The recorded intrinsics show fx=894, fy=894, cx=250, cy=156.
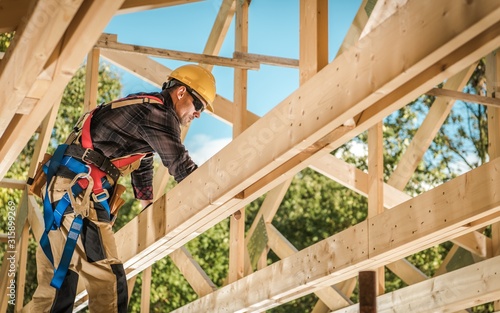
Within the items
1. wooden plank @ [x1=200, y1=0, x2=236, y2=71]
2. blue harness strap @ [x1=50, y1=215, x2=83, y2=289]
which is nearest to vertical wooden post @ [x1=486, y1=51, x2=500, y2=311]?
wooden plank @ [x1=200, y1=0, x2=236, y2=71]

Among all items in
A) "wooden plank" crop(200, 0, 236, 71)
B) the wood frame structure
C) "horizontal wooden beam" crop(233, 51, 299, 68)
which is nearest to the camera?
the wood frame structure

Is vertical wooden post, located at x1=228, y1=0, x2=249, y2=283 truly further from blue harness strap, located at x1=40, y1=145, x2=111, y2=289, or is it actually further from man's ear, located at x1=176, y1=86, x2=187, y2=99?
blue harness strap, located at x1=40, y1=145, x2=111, y2=289

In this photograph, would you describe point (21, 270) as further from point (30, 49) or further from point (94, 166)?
point (30, 49)

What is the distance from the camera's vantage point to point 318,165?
22.0ft

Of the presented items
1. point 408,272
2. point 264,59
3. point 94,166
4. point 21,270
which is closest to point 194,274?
point 21,270

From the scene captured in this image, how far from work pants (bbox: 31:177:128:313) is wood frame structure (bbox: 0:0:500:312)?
45cm

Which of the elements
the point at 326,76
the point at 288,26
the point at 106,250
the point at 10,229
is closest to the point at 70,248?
the point at 106,250

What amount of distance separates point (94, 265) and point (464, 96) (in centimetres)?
287

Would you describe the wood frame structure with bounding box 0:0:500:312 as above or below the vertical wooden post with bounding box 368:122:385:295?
below

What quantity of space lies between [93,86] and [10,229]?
204cm

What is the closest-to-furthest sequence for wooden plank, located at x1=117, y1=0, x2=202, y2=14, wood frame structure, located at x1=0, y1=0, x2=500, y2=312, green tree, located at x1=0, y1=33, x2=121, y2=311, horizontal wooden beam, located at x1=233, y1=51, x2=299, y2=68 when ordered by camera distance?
wood frame structure, located at x1=0, y1=0, x2=500, y2=312 → wooden plank, located at x1=117, y1=0, x2=202, y2=14 → horizontal wooden beam, located at x1=233, y1=51, x2=299, y2=68 → green tree, located at x1=0, y1=33, x2=121, y2=311

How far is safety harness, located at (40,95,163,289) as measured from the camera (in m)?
4.52

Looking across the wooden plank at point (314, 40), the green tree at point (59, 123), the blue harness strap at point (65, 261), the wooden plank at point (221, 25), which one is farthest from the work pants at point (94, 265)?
the green tree at point (59, 123)

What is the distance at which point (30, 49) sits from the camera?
3.53 meters
